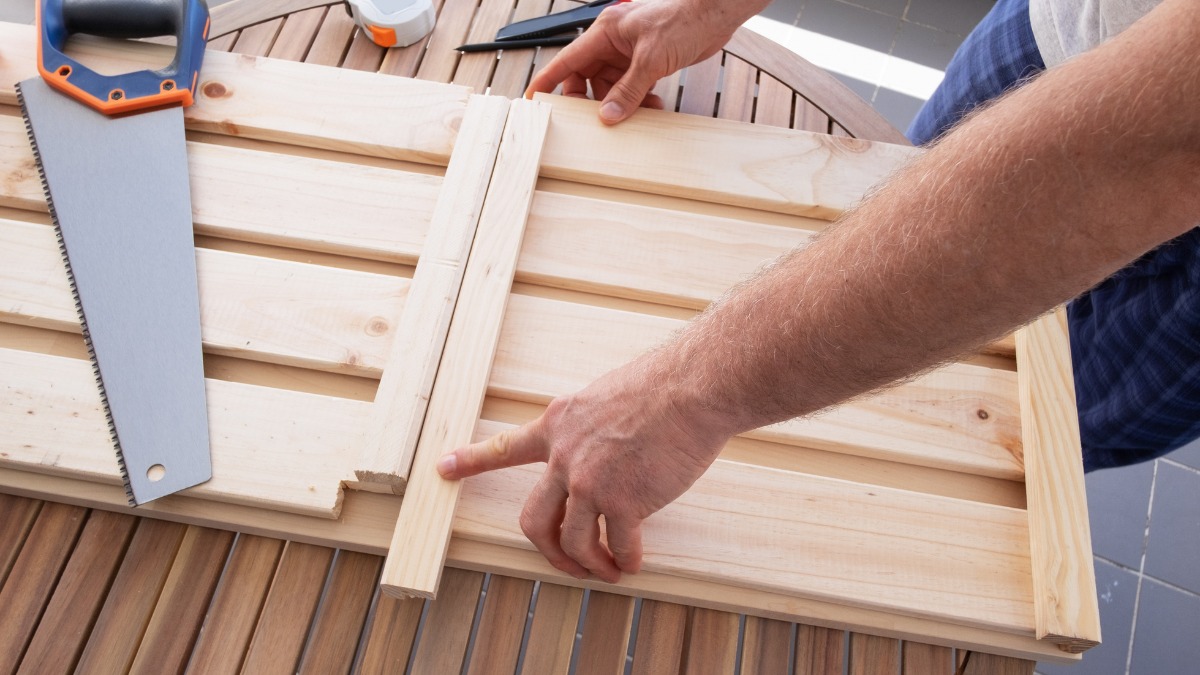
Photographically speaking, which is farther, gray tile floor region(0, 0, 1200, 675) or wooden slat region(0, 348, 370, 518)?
gray tile floor region(0, 0, 1200, 675)

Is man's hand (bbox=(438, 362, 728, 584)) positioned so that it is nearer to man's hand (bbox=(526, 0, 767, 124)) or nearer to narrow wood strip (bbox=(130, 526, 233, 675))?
narrow wood strip (bbox=(130, 526, 233, 675))

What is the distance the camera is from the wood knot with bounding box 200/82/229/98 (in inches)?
47.7

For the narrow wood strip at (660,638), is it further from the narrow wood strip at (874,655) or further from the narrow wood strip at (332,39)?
the narrow wood strip at (332,39)

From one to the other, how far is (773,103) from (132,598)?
47.9 inches

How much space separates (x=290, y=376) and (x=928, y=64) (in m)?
2.78

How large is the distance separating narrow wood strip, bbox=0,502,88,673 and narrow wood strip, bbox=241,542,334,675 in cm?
26

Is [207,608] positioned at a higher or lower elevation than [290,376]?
lower

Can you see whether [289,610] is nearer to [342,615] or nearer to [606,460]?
[342,615]

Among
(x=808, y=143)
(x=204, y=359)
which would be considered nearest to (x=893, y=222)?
(x=808, y=143)

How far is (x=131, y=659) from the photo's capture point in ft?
2.90

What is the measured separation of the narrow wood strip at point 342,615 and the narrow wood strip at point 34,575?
0.31m

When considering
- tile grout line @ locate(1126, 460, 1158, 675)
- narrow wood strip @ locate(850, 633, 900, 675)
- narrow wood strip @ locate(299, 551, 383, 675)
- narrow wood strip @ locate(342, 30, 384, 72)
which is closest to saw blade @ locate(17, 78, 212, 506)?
narrow wood strip @ locate(299, 551, 383, 675)

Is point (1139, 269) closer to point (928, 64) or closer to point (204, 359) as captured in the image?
point (204, 359)

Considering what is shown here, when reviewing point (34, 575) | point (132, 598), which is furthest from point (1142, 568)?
point (34, 575)
